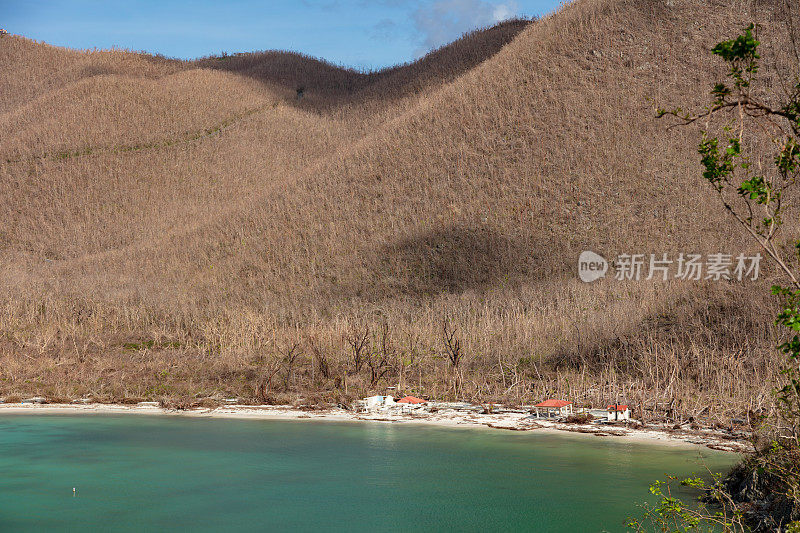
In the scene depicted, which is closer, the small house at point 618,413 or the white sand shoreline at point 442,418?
the white sand shoreline at point 442,418

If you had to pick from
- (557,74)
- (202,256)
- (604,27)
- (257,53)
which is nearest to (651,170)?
(557,74)

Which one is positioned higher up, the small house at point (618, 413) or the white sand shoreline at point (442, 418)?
the small house at point (618, 413)

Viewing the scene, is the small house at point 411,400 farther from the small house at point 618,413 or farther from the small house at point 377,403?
the small house at point 618,413

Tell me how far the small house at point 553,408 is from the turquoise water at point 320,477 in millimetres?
795

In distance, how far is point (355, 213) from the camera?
117 ft

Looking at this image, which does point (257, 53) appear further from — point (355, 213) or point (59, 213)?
point (355, 213)

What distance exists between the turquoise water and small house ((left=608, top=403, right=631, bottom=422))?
0.97 meters

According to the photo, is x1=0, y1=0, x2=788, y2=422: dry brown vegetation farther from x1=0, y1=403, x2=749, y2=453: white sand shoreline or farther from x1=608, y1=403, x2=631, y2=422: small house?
x1=0, y1=403, x2=749, y2=453: white sand shoreline

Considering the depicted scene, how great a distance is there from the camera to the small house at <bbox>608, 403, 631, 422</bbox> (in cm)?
1269

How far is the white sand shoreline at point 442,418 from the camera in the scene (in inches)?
452

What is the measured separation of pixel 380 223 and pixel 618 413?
22564mm

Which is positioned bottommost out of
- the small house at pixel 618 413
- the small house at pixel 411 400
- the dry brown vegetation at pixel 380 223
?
the small house at pixel 411 400

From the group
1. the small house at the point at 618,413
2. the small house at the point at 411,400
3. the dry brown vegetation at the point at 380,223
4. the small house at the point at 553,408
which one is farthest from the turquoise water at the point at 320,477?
the dry brown vegetation at the point at 380,223

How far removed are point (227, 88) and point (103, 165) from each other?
13.1 metres
